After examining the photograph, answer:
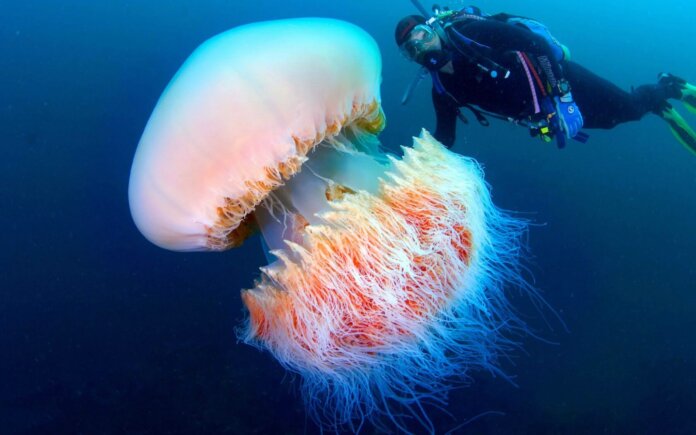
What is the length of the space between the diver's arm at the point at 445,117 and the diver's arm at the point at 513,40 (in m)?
0.76

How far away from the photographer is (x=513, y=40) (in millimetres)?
4668

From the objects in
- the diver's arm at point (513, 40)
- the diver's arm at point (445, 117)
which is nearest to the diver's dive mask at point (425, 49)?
the diver's arm at point (513, 40)

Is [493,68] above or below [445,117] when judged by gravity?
above

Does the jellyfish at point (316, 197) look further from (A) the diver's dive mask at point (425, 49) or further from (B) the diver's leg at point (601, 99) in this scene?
(B) the diver's leg at point (601, 99)

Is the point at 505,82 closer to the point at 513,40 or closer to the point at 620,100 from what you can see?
the point at 513,40

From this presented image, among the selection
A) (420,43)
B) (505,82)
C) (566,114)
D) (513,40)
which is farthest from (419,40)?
(566,114)

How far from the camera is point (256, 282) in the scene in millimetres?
3420

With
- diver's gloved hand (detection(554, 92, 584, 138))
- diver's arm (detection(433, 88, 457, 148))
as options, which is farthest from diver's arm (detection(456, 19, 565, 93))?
diver's arm (detection(433, 88, 457, 148))

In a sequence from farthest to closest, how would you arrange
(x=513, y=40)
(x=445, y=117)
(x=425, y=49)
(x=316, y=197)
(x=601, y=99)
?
1. (x=601, y=99)
2. (x=445, y=117)
3. (x=425, y=49)
4. (x=513, y=40)
5. (x=316, y=197)

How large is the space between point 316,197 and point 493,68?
2711 mm

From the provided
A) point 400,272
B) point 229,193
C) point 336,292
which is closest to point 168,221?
point 229,193

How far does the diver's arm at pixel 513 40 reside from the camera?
4.66 m

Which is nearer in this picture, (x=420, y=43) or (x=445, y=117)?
(x=420, y=43)

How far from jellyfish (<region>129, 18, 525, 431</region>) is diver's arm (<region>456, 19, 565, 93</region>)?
2.00m
